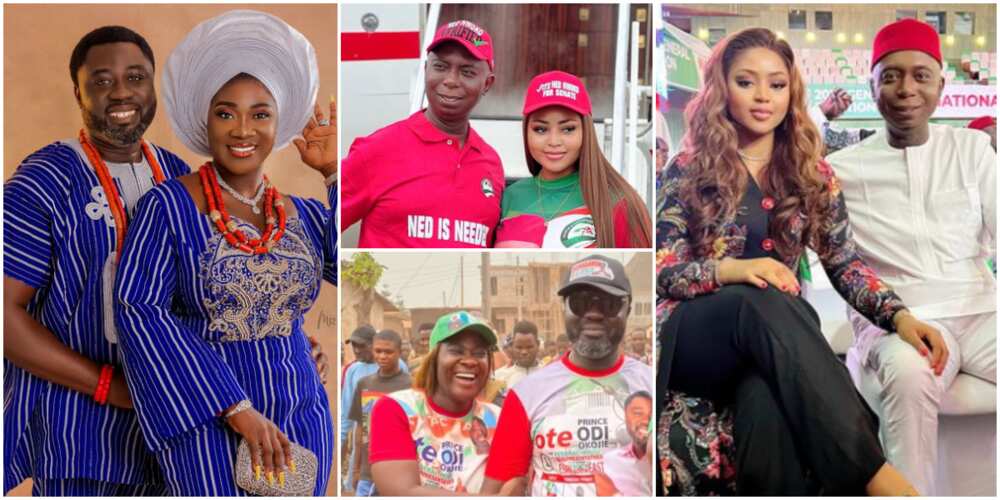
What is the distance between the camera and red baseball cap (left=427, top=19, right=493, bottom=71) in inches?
135

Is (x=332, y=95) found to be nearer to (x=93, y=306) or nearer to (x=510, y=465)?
(x=93, y=306)

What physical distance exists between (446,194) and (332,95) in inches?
18.0

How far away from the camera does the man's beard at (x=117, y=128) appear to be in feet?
10.9

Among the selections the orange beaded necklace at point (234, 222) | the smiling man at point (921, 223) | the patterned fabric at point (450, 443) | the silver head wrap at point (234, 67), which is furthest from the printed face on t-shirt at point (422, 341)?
the smiling man at point (921, 223)

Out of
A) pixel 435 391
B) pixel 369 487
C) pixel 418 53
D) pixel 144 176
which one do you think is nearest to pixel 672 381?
pixel 435 391

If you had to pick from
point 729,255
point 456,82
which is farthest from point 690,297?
point 456,82

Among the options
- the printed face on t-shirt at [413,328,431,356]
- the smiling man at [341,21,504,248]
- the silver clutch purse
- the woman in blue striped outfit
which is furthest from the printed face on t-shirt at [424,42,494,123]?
the silver clutch purse

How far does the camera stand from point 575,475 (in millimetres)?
3590

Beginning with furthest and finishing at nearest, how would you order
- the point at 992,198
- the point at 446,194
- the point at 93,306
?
1. the point at 992,198
2. the point at 446,194
3. the point at 93,306

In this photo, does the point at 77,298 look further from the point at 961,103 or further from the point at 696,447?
the point at 961,103

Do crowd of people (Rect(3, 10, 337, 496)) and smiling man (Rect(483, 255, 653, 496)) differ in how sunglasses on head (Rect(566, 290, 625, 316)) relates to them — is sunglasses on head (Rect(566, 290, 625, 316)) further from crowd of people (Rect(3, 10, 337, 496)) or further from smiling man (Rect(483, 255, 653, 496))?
crowd of people (Rect(3, 10, 337, 496))

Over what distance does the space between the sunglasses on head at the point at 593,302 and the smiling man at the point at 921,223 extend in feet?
2.30

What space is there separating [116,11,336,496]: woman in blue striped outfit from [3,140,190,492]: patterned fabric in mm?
145

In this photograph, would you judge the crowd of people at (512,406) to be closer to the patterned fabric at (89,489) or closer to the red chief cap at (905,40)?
the patterned fabric at (89,489)
